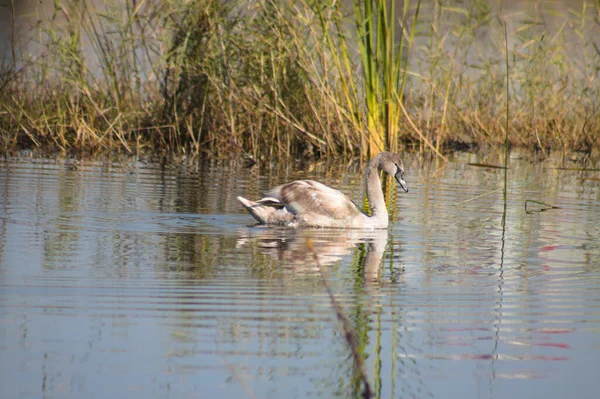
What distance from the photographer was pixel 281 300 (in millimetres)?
6227

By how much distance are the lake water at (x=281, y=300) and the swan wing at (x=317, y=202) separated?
253 mm

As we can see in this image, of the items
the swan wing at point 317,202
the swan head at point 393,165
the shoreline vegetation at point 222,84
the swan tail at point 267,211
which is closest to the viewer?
the swan wing at point 317,202

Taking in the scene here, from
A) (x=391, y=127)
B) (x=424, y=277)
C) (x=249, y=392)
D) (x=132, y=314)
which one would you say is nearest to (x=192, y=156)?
(x=391, y=127)

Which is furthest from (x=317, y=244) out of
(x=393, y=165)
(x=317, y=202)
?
(x=393, y=165)

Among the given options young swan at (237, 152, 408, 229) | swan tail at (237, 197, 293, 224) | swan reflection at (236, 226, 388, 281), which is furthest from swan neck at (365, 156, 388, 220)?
swan tail at (237, 197, 293, 224)

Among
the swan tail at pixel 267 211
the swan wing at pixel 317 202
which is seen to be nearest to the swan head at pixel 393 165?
the swan wing at pixel 317 202

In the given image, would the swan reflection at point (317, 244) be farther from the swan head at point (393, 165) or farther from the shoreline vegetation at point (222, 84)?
the shoreline vegetation at point (222, 84)

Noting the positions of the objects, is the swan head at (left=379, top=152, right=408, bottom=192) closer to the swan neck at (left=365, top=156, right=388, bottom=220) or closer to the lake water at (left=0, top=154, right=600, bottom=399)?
the swan neck at (left=365, top=156, right=388, bottom=220)

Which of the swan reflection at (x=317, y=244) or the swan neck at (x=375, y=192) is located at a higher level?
the swan neck at (x=375, y=192)

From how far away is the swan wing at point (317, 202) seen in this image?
9.63 metres

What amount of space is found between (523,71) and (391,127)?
3.85 m

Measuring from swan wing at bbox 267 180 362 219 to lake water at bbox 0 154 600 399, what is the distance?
0.25 meters

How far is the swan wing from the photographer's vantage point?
963 cm

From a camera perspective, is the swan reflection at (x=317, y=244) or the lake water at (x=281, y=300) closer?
the lake water at (x=281, y=300)
